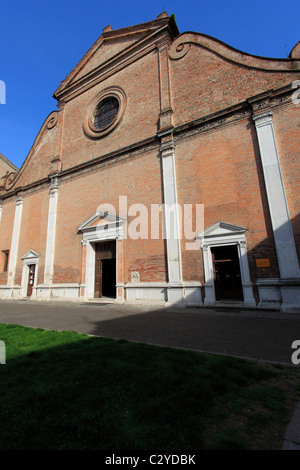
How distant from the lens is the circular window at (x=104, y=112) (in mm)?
14438

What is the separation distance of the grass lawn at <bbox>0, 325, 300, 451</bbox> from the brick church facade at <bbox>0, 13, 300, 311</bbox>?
6.50 metres

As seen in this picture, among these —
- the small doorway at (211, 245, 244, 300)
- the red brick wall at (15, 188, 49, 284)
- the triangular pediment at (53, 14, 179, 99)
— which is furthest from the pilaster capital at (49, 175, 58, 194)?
the small doorway at (211, 245, 244, 300)

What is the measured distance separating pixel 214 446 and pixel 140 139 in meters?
13.3

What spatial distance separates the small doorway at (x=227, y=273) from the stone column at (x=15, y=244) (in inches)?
573

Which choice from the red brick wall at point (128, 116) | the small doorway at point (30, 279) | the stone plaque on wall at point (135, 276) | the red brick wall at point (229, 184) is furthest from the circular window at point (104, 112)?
the small doorway at point (30, 279)

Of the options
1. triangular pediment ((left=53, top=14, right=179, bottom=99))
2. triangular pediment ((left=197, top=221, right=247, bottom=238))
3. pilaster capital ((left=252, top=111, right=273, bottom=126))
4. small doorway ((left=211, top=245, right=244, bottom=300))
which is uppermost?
triangular pediment ((left=53, top=14, right=179, bottom=99))

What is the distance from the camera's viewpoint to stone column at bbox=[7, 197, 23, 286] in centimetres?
1670

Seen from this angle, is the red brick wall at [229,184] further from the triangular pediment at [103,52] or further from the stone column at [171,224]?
the triangular pediment at [103,52]

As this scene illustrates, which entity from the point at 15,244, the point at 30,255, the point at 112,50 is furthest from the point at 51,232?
the point at 112,50

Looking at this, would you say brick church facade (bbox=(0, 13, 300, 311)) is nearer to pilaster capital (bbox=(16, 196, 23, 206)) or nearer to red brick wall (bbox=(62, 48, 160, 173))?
red brick wall (bbox=(62, 48, 160, 173))

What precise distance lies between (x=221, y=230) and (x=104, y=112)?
11935 millimetres

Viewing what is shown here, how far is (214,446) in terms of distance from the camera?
1672 mm

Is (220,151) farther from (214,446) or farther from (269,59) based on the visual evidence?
(214,446)
